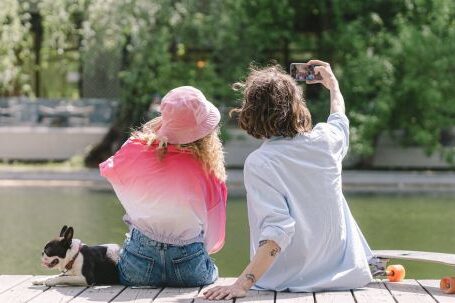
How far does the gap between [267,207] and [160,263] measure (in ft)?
2.37

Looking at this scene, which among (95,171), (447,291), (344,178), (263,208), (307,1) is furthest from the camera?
(307,1)

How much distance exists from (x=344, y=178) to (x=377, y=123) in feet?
7.63

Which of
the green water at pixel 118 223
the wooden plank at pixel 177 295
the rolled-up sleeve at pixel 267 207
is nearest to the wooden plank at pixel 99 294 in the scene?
the wooden plank at pixel 177 295

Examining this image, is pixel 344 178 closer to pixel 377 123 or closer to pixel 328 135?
pixel 377 123

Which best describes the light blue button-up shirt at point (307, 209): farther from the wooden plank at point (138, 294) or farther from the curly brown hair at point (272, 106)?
the wooden plank at point (138, 294)

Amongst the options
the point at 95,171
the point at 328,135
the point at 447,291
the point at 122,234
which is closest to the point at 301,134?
the point at 328,135

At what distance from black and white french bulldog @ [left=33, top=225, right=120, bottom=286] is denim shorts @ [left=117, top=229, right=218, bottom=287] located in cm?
7

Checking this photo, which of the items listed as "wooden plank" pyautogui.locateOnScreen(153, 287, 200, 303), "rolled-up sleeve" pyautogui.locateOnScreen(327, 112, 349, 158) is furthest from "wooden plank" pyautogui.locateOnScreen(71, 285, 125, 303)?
"rolled-up sleeve" pyautogui.locateOnScreen(327, 112, 349, 158)

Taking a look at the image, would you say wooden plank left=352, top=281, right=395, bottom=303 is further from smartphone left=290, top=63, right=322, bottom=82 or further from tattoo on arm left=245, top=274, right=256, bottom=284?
smartphone left=290, top=63, right=322, bottom=82

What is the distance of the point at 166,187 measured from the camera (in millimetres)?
4926

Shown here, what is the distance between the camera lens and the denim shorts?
487cm

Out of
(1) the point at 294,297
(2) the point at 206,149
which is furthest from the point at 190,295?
(2) the point at 206,149

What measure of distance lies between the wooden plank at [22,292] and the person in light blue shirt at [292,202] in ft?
2.87

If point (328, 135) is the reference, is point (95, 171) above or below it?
below
